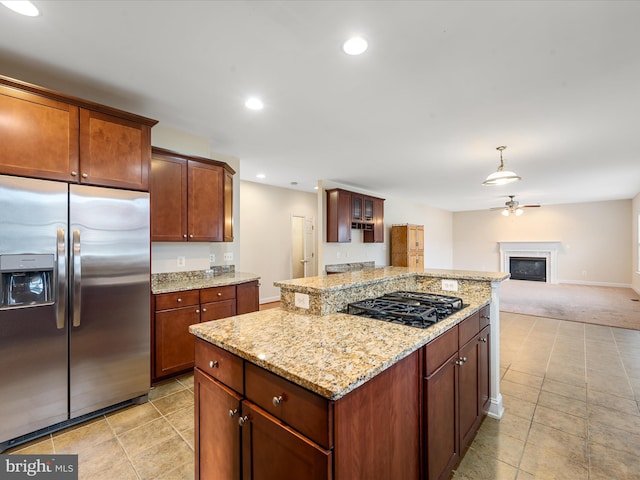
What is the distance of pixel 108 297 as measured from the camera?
2.16 m

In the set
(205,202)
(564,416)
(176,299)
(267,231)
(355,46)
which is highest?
(355,46)

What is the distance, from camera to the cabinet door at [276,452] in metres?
0.89

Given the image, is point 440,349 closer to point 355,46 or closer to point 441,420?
point 441,420

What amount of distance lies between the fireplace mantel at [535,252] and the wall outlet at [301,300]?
1041cm

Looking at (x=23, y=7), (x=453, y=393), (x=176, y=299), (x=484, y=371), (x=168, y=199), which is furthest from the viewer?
(x=168, y=199)

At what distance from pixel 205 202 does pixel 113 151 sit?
107 cm

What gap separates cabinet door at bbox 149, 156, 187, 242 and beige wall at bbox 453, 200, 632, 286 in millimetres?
10459

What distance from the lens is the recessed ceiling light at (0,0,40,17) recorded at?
4.72 ft

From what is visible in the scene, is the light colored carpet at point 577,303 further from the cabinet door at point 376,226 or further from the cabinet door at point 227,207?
the cabinet door at point 227,207

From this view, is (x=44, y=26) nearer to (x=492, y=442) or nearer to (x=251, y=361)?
(x=251, y=361)

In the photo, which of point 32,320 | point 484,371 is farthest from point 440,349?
point 32,320

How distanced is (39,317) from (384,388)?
224cm

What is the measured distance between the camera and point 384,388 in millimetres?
1096

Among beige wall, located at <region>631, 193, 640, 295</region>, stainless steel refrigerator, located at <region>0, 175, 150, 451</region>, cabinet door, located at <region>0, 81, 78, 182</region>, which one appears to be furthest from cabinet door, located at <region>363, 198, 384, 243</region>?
beige wall, located at <region>631, 193, 640, 295</region>
